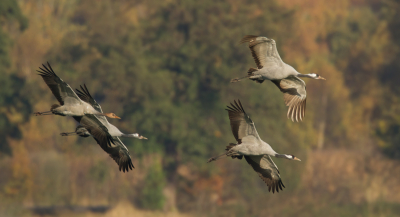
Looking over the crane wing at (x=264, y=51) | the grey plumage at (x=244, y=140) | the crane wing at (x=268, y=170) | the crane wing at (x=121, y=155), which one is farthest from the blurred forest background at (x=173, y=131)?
the grey plumage at (x=244, y=140)

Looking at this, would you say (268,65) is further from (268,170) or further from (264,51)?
(268,170)

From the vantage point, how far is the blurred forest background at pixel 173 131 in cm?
3991

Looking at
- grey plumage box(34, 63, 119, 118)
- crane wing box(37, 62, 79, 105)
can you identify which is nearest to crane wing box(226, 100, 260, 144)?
grey plumage box(34, 63, 119, 118)

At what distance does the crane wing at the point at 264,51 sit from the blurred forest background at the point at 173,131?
2049cm

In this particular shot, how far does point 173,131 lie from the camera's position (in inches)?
1695

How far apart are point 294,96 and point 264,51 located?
145 centimetres

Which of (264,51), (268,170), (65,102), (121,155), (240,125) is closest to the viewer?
(65,102)

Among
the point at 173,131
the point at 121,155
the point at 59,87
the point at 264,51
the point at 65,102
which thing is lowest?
the point at 121,155

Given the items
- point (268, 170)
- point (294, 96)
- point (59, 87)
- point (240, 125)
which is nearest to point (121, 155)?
point (59, 87)

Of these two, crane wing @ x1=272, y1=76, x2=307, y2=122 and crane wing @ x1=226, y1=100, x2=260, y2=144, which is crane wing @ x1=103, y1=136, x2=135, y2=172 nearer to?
crane wing @ x1=226, y1=100, x2=260, y2=144

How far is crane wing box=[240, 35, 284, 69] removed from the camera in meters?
16.6

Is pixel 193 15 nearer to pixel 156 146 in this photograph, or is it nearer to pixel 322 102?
pixel 156 146

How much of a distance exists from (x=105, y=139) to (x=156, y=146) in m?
28.1

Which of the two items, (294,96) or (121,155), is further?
(294,96)
